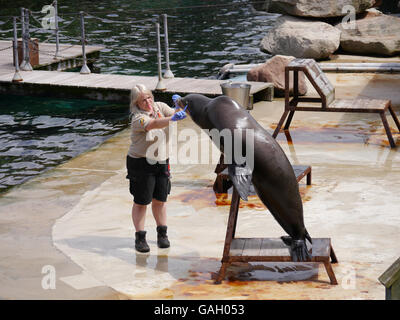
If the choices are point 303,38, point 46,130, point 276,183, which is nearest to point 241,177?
point 276,183

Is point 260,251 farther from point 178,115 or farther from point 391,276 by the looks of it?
point 391,276

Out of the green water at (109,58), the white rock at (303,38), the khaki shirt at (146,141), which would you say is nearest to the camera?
the khaki shirt at (146,141)

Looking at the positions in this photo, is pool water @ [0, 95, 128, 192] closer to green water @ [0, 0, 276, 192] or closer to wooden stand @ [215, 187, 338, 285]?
green water @ [0, 0, 276, 192]

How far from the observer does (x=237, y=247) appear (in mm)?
5305

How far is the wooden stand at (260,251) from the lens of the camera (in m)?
5.06

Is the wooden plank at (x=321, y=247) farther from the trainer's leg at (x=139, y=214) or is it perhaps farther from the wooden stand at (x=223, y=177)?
the wooden stand at (x=223, y=177)

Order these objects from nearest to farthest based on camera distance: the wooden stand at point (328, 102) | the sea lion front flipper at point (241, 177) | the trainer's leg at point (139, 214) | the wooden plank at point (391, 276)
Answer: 1. the wooden plank at point (391, 276)
2. the sea lion front flipper at point (241, 177)
3. the trainer's leg at point (139, 214)
4. the wooden stand at point (328, 102)

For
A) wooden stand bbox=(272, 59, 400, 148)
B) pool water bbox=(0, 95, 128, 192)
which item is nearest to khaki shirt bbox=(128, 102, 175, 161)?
wooden stand bbox=(272, 59, 400, 148)

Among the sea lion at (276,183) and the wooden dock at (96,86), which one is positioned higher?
the sea lion at (276,183)

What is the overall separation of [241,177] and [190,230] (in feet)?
4.68

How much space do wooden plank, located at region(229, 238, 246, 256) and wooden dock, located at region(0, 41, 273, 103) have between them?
6.51 metres

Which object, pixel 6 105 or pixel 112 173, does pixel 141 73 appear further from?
pixel 112 173

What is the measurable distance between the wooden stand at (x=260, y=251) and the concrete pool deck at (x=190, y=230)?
0.15m

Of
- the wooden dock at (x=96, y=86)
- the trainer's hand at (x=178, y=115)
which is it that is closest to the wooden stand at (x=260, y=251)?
the trainer's hand at (x=178, y=115)
